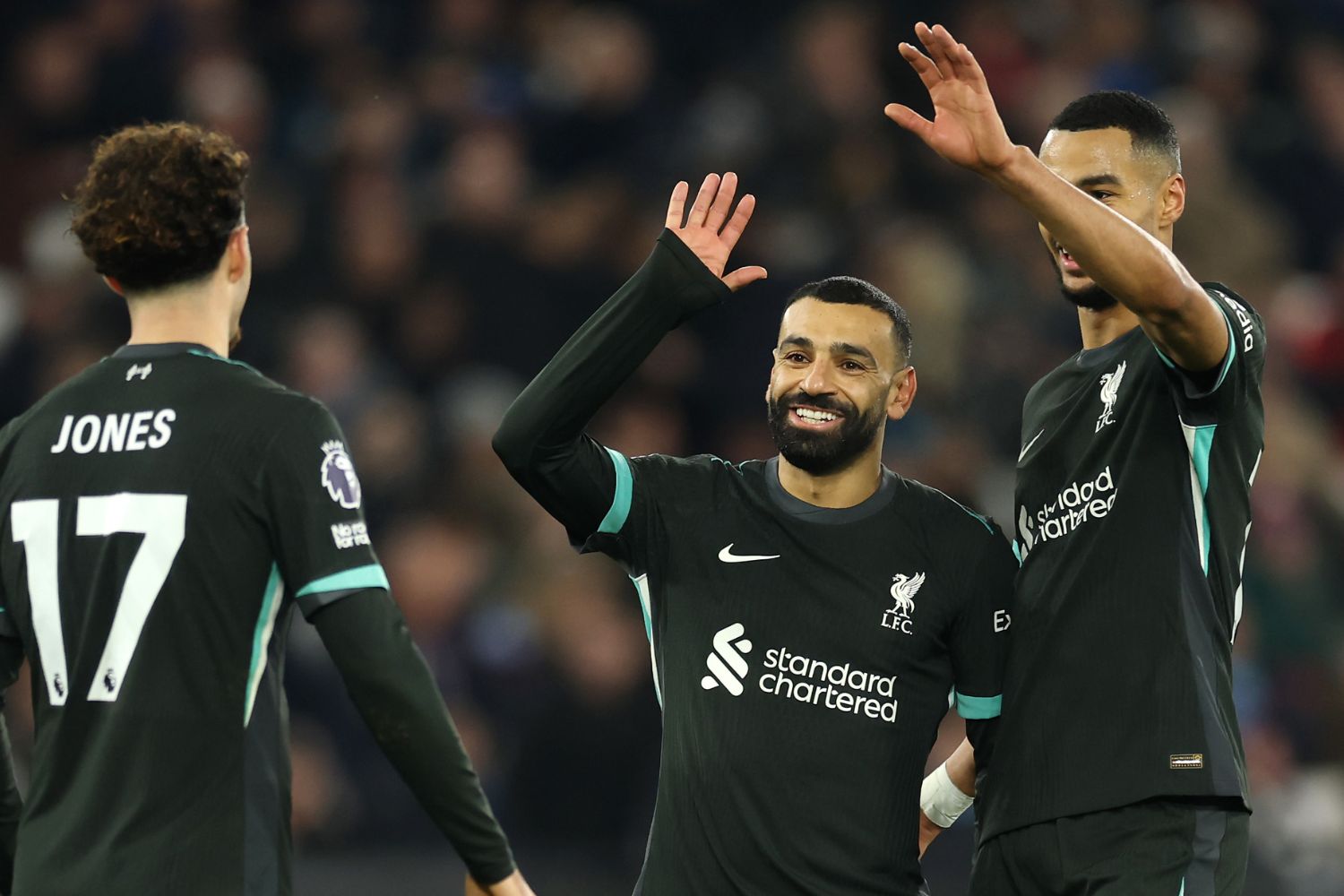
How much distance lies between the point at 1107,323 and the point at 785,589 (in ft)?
3.02

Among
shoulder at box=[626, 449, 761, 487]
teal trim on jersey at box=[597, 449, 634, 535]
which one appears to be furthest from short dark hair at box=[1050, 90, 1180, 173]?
teal trim on jersey at box=[597, 449, 634, 535]

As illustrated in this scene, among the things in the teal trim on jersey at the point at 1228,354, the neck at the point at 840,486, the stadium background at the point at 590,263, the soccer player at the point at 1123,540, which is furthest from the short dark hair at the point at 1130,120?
the stadium background at the point at 590,263

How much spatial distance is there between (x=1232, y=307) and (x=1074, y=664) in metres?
0.79

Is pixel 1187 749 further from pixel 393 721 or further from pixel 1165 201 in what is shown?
pixel 393 721

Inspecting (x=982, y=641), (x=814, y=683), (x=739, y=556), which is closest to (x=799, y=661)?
(x=814, y=683)

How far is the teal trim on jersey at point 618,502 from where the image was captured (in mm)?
4020

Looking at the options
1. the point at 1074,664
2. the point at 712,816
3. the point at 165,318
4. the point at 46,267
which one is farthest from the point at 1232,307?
the point at 46,267

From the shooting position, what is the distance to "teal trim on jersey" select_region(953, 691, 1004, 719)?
3.94m

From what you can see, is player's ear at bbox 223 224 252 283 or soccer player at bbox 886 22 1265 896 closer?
player's ear at bbox 223 224 252 283

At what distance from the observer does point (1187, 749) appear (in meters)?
3.55

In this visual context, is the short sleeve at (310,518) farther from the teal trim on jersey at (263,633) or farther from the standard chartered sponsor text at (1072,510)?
the standard chartered sponsor text at (1072,510)

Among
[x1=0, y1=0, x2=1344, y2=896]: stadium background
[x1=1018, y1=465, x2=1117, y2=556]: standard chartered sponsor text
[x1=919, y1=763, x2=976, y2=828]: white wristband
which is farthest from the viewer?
[x1=0, y1=0, x2=1344, y2=896]: stadium background

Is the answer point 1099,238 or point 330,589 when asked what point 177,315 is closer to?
point 330,589

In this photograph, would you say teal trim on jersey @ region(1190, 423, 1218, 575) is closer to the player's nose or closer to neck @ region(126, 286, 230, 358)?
the player's nose
